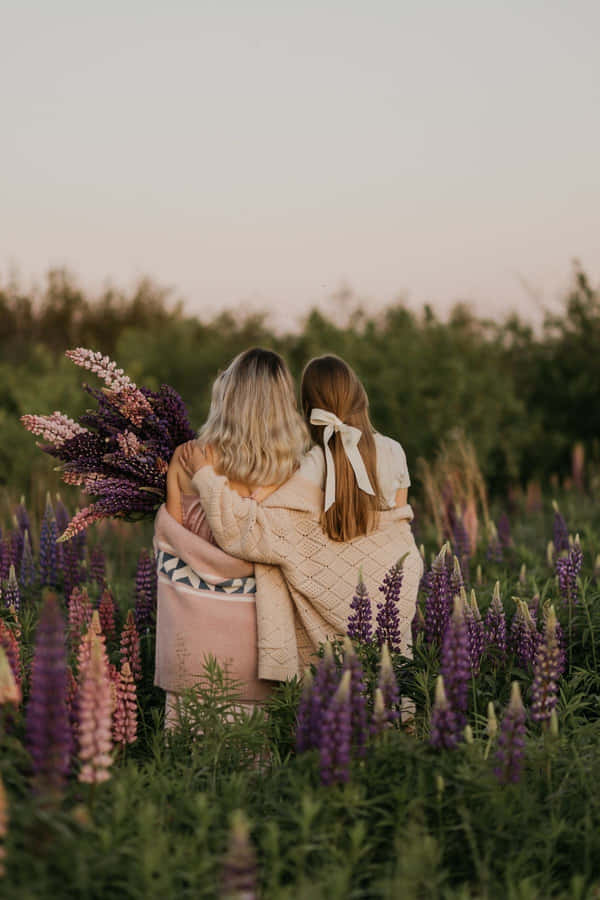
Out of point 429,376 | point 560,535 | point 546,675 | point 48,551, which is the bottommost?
point 546,675

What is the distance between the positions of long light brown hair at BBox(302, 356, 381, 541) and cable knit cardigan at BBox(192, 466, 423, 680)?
87mm

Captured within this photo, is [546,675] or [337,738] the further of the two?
[546,675]

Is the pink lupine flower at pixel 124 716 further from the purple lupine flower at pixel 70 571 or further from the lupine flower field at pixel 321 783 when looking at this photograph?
the purple lupine flower at pixel 70 571

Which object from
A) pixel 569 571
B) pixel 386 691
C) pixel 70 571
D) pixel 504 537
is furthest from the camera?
pixel 504 537

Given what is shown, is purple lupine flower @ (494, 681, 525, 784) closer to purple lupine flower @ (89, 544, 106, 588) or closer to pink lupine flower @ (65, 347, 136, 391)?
pink lupine flower @ (65, 347, 136, 391)

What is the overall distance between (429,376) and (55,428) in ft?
32.2

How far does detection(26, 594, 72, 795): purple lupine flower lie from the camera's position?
2428 millimetres

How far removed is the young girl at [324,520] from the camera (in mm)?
4395

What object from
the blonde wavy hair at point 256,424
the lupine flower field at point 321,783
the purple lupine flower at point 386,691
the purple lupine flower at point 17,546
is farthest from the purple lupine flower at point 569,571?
the purple lupine flower at point 17,546

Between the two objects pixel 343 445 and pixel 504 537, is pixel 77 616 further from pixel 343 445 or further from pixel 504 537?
pixel 504 537

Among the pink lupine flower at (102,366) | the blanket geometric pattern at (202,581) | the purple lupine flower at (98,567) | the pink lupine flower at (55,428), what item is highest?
the pink lupine flower at (102,366)

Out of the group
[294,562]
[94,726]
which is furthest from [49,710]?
[294,562]

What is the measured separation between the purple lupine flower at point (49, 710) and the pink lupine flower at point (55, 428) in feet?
7.20

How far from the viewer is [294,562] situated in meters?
4.46
